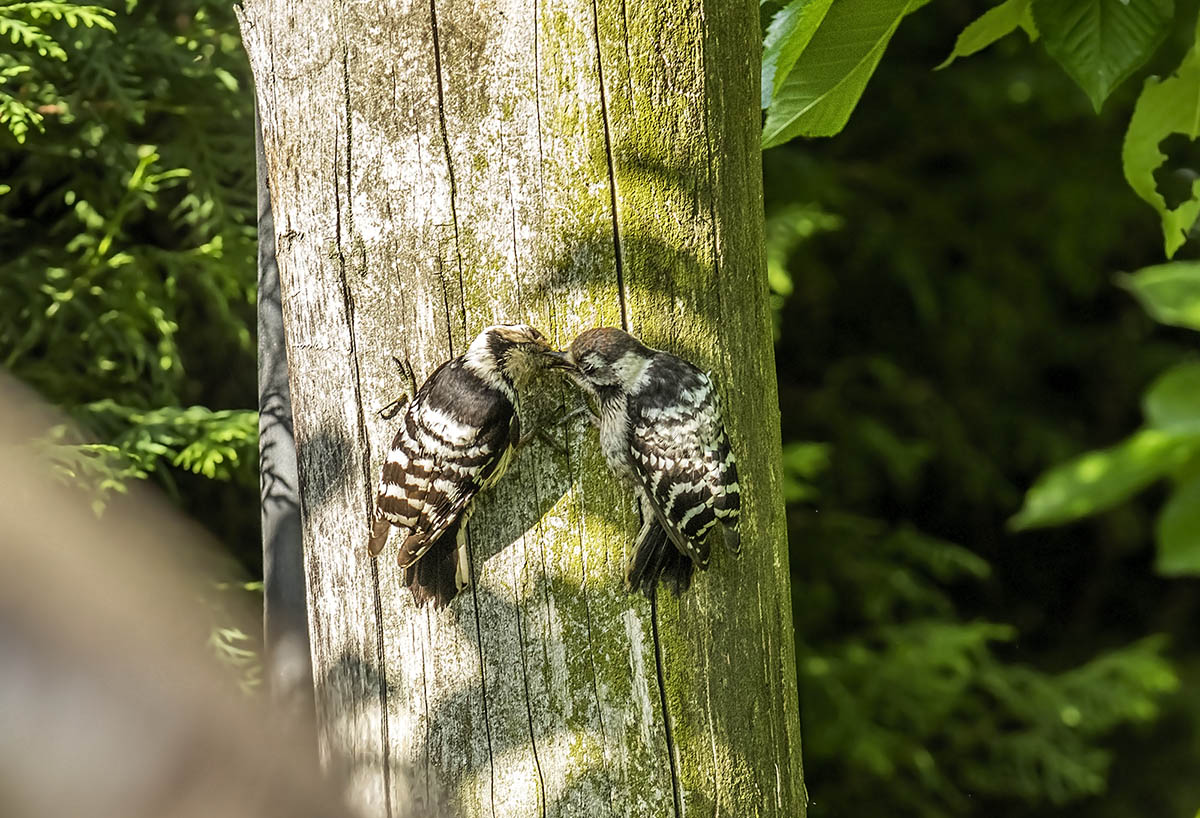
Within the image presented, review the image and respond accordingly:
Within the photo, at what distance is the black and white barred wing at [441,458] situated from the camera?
3.98 ft

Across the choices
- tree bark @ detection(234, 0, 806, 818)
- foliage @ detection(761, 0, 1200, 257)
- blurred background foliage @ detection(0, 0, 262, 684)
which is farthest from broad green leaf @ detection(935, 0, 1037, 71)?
blurred background foliage @ detection(0, 0, 262, 684)

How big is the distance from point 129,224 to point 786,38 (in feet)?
6.52

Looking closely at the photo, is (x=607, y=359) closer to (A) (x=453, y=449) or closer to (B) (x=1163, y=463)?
(A) (x=453, y=449)

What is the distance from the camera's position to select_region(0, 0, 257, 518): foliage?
2236 millimetres

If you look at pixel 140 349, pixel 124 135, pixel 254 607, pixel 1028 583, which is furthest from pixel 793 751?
pixel 1028 583

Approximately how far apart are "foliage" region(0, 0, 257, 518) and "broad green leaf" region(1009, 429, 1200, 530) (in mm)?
1899

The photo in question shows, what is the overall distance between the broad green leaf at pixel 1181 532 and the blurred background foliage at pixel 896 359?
182 cm

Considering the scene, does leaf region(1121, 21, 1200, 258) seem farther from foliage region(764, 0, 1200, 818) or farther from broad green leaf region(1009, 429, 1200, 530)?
foliage region(764, 0, 1200, 818)

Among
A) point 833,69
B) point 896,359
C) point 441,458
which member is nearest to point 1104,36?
point 833,69

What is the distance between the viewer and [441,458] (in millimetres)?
1211

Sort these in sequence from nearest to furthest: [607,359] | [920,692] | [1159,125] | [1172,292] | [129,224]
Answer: [1172,292]
[607,359]
[1159,125]
[129,224]
[920,692]

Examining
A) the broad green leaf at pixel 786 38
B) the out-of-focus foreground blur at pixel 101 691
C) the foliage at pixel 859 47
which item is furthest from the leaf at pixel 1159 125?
the out-of-focus foreground blur at pixel 101 691

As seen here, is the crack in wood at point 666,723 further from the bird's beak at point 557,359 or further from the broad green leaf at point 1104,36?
the broad green leaf at point 1104,36

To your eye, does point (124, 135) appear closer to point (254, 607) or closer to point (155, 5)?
point (155, 5)
